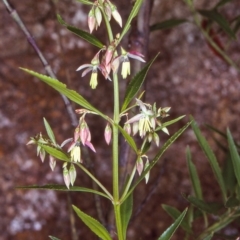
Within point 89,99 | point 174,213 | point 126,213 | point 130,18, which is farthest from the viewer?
point 89,99

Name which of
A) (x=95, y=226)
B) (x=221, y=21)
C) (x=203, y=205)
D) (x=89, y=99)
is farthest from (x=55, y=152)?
(x=89, y=99)

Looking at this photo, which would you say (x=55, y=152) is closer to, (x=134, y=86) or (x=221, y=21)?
(x=134, y=86)

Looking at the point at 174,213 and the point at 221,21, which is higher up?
the point at 221,21

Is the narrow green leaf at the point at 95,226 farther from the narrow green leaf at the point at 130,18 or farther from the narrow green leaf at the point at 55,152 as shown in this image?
the narrow green leaf at the point at 130,18

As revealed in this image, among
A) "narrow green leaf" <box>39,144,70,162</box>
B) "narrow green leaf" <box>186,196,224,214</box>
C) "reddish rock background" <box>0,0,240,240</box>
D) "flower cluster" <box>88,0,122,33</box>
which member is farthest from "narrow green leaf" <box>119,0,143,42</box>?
"reddish rock background" <box>0,0,240,240</box>

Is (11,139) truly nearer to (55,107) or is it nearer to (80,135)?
(55,107)

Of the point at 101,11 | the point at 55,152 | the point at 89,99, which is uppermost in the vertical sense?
the point at 101,11

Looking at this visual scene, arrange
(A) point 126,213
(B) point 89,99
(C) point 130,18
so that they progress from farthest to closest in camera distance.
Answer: (B) point 89,99
(A) point 126,213
(C) point 130,18

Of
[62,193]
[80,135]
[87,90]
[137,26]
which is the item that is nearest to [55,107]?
[87,90]
